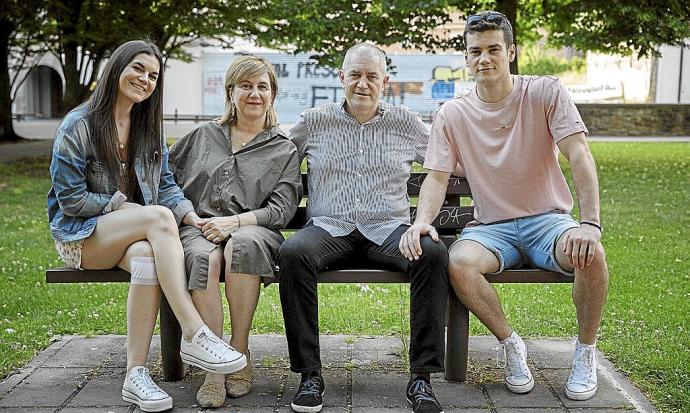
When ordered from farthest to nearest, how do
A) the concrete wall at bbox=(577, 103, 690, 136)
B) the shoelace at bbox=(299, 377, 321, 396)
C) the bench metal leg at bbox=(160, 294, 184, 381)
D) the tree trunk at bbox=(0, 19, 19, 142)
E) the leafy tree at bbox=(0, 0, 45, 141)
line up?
the concrete wall at bbox=(577, 103, 690, 136)
the tree trunk at bbox=(0, 19, 19, 142)
the leafy tree at bbox=(0, 0, 45, 141)
the bench metal leg at bbox=(160, 294, 184, 381)
the shoelace at bbox=(299, 377, 321, 396)

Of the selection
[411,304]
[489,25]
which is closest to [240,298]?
[411,304]

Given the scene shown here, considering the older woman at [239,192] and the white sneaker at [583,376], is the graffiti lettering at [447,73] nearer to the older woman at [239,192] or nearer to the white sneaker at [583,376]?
the older woman at [239,192]

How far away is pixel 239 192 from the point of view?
14.7ft

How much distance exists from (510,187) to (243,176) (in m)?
1.29

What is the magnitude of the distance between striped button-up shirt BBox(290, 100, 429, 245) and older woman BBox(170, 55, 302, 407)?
124mm

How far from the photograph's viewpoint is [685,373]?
449cm

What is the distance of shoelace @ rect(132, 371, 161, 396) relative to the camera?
4004mm

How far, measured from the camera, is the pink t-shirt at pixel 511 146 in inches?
171

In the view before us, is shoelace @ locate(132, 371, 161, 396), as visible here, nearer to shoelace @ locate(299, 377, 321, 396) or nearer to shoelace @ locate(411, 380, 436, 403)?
shoelace @ locate(299, 377, 321, 396)

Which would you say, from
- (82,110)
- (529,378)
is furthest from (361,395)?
(82,110)

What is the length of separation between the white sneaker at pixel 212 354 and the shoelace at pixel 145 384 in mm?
214

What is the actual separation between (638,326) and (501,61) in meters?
2.07

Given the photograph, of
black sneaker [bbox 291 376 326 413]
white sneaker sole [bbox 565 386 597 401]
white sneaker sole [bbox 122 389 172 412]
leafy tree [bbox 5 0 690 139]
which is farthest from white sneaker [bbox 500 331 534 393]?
leafy tree [bbox 5 0 690 139]

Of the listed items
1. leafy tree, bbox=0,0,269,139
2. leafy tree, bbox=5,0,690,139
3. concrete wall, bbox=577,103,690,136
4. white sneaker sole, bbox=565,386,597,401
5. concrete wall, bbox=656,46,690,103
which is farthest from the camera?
concrete wall, bbox=656,46,690,103
